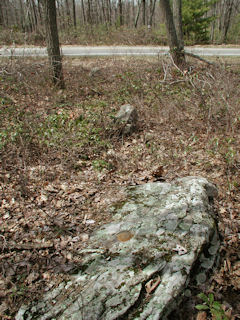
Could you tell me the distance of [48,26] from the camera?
7.84 meters

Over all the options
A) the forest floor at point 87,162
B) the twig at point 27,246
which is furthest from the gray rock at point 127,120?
the twig at point 27,246

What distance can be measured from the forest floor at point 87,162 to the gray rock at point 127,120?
0.19 m

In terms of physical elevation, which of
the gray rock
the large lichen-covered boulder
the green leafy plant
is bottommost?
the green leafy plant

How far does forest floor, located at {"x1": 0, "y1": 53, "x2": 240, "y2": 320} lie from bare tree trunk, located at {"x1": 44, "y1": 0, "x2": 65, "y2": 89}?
0.37 m

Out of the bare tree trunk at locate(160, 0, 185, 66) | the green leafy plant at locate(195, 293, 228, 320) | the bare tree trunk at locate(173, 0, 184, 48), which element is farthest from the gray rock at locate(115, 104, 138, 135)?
the bare tree trunk at locate(173, 0, 184, 48)

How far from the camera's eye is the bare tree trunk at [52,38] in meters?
7.64

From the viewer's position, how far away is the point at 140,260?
9.16 ft

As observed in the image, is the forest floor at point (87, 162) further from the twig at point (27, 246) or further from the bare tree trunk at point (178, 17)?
the bare tree trunk at point (178, 17)

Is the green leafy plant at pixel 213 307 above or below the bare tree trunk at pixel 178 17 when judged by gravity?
below

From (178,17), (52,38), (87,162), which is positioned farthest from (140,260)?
(178,17)

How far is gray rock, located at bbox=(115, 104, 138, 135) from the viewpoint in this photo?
20.2ft

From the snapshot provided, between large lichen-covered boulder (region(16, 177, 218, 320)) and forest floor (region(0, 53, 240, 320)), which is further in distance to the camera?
forest floor (region(0, 53, 240, 320))

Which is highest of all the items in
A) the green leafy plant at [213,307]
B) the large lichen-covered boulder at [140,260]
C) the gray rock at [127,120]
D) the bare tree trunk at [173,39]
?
the bare tree trunk at [173,39]

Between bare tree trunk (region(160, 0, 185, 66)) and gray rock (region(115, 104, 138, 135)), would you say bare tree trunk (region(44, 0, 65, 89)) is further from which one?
bare tree trunk (region(160, 0, 185, 66))
